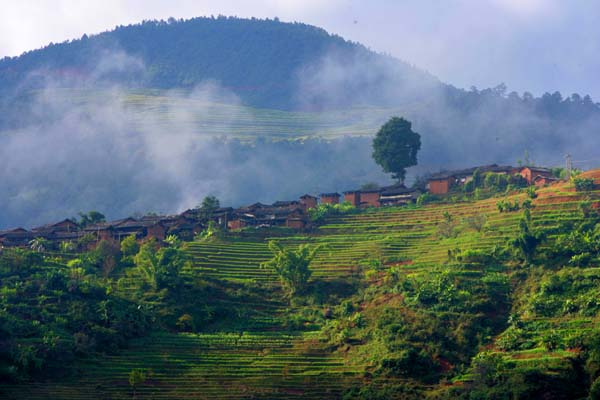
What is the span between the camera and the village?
57344 millimetres

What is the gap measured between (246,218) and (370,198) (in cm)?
864

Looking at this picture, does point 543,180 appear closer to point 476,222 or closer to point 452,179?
point 452,179

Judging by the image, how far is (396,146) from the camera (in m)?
65.3

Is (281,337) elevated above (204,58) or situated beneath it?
situated beneath

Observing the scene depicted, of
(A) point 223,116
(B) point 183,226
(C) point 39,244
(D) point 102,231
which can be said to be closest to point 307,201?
(B) point 183,226

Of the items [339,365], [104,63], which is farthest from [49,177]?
[339,365]

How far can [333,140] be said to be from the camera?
10469 cm

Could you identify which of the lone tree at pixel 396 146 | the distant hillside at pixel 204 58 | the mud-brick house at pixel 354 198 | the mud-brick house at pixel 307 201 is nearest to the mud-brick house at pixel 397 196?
the mud-brick house at pixel 354 198

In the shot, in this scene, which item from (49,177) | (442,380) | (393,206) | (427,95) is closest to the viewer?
(442,380)

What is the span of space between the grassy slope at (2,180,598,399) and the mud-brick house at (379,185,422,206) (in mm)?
5030

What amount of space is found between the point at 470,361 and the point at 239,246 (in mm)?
19257

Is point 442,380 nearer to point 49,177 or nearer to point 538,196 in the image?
point 538,196

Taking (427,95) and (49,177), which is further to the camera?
(427,95)

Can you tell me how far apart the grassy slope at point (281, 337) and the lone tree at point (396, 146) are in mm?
9360
